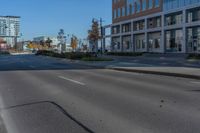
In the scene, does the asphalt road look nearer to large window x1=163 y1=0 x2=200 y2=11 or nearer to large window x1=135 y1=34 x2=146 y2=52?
large window x1=163 y1=0 x2=200 y2=11

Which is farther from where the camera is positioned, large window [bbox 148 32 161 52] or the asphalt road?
large window [bbox 148 32 161 52]

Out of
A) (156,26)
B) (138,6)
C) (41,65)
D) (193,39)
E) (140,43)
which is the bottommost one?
(41,65)

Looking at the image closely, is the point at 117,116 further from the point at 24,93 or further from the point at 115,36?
the point at 115,36

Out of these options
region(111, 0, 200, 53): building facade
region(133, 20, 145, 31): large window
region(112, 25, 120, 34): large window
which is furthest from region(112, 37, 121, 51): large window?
region(133, 20, 145, 31): large window

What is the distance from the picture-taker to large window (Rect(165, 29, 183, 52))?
67562 mm

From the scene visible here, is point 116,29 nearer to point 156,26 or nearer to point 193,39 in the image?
point 156,26

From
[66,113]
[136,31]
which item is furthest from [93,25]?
[66,113]

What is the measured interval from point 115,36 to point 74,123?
3553 inches

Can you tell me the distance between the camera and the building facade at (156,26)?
63594 millimetres

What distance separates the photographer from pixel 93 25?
65562mm

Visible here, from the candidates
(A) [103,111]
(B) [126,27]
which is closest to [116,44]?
(B) [126,27]

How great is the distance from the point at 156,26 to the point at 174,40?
24.4 ft

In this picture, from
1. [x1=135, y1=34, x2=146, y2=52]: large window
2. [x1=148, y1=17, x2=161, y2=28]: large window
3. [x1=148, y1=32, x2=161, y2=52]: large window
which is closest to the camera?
[x1=148, y1=17, x2=161, y2=28]: large window

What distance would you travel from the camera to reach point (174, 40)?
6881cm
